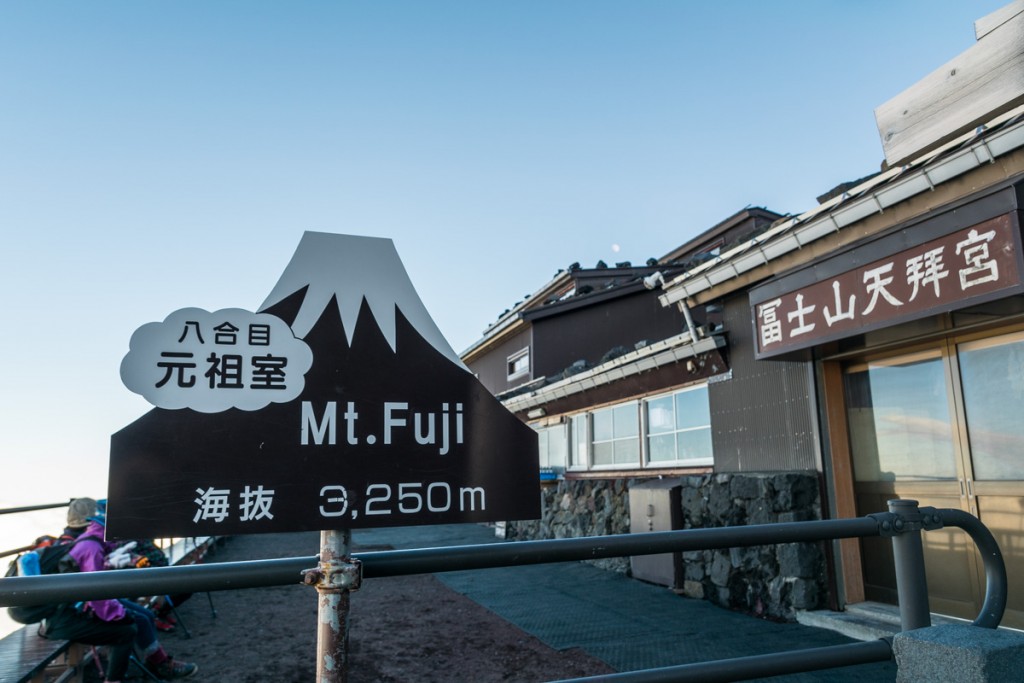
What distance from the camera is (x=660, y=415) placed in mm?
9500

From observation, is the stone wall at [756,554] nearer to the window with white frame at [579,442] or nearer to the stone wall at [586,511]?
the stone wall at [586,511]

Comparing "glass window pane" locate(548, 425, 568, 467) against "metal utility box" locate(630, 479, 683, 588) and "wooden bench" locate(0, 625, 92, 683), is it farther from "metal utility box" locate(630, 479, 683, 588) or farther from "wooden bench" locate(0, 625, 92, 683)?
"wooden bench" locate(0, 625, 92, 683)

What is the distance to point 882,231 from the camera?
5387 mm

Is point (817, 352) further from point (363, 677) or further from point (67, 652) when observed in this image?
point (67, 652)

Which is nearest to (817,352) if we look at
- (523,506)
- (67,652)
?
(523,506)

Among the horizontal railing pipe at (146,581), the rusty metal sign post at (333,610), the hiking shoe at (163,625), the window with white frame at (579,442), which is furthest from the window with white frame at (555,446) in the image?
the horizontal railing pipe at (146,581)

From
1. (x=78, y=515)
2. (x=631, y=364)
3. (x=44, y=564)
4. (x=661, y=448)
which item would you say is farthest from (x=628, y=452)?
(x=44, y=564)

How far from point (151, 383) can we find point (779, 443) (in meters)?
6.53

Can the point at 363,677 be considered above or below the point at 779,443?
below

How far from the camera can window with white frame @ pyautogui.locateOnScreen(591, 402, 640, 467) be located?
33.6ft

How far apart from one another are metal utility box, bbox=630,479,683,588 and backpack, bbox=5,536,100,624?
5.78 m

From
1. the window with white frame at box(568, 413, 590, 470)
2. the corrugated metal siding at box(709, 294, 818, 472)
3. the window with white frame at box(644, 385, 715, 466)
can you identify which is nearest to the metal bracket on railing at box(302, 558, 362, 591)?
the corrugated metal siding at box(709, 294, 818, 472)

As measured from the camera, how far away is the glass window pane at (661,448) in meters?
9.16

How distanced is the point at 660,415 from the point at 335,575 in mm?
8366
